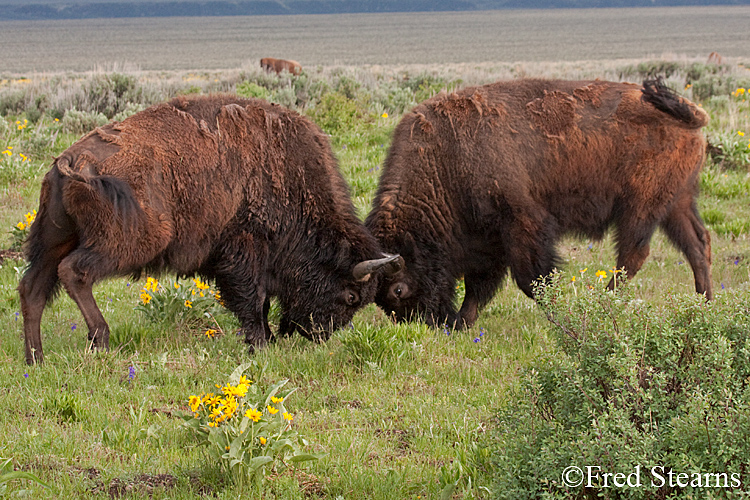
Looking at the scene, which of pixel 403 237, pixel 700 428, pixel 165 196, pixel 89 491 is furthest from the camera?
pixel 403 237

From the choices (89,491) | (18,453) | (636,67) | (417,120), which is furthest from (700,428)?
(636,67)

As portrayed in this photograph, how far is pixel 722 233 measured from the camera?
8.67 metres

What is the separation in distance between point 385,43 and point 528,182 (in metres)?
81.9

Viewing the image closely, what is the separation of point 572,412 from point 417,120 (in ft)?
12.9

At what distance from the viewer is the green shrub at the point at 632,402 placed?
2.73 m

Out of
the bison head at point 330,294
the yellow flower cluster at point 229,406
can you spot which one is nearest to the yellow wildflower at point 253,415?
the yellow flower cluster at point 229,406

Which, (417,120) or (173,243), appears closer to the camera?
(173,243)

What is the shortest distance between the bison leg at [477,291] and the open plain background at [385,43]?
41239 mm

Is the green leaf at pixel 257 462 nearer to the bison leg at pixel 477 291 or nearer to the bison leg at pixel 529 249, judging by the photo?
the bison leg at pixel 529 249

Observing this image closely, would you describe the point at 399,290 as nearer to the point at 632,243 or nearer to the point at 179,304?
the point at 179,304

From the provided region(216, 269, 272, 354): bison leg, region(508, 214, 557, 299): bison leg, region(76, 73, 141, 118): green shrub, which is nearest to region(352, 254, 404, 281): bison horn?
region(216, 269, 272, 354): bison leg

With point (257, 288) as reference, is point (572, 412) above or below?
above

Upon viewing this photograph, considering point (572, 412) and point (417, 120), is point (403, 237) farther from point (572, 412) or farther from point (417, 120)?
point (572, 412)

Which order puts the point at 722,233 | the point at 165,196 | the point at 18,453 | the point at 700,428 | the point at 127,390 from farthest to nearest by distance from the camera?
the point at 722,233
the point at 165,196
the point at 127,390
the point at 18,453
the point at 700,428
